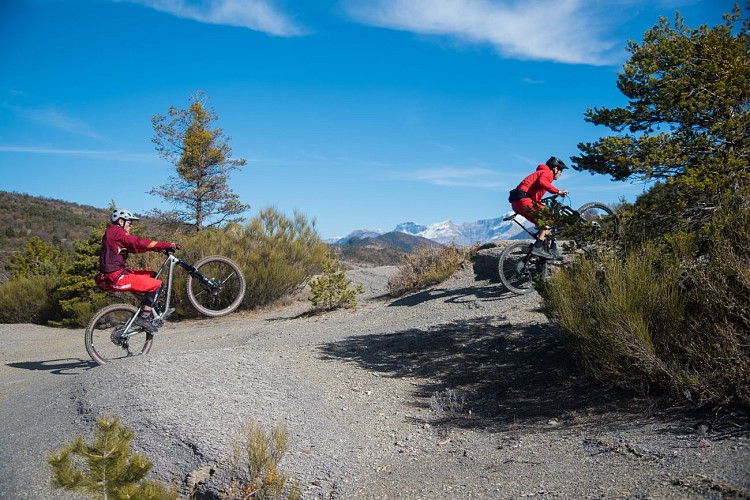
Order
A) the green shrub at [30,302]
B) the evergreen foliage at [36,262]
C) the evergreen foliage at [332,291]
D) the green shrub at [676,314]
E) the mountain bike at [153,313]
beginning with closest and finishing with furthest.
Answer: the green shrub at [676,314] < the mountain bike at [153,313] < the evergreen foliage at [332,291] < the green shrub at [30,302] < the evergreen foliage at [36,262]

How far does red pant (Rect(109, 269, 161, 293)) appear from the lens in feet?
24.3

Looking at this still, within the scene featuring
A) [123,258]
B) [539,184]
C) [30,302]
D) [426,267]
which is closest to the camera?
[123,258]

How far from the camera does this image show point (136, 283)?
755 centimetres

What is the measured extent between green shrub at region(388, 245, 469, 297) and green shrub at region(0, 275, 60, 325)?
9.57 m

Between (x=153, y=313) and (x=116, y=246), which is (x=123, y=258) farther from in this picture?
(x=153, y=313)

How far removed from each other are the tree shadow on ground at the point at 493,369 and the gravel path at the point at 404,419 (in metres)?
0.03

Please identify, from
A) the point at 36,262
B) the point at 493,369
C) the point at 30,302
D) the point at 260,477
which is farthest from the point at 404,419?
the point at 36,262

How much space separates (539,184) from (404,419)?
486cm

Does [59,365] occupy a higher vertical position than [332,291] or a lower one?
lower

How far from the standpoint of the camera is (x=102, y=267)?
7281mm

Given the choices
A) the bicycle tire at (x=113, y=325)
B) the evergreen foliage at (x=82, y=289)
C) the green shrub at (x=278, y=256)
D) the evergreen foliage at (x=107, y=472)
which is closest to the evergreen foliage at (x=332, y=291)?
the green shrub at (x=278, y=256)

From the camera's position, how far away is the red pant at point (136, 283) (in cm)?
741

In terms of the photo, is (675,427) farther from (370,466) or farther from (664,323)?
(370,466)

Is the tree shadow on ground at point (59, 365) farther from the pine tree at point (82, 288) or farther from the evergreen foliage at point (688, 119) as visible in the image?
the evergreen foliage at point (688, 119)
